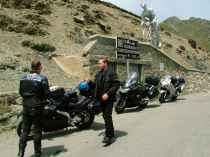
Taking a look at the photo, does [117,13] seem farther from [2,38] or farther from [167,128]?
[167,128]

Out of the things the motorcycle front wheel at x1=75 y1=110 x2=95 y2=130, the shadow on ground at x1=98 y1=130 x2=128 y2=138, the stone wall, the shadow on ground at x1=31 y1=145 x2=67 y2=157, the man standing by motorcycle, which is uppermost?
the stone wall

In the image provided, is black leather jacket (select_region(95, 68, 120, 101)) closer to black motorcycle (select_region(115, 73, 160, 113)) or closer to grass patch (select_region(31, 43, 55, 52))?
black motorcycle (select_region(115, 73, 160, 113))

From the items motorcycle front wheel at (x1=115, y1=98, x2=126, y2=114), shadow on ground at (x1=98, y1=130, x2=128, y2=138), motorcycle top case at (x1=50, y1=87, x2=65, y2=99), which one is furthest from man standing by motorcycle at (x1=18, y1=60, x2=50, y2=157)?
motorcycle front wheel at (x1=115, y1=98, x2=126, y2=114)

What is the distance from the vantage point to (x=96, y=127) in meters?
10.5

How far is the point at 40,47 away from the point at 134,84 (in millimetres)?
11552

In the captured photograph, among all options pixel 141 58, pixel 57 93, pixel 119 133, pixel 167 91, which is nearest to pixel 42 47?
pixel 141 58

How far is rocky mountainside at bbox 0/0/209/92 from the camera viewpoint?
2045 cm

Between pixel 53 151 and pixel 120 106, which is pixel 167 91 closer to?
pixel 120 106

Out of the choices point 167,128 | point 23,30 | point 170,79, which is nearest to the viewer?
point 167,128

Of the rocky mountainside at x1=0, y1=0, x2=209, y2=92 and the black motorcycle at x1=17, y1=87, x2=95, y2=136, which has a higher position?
the rocky mountainside at x1=0, y1=0, x2=209, y2=92

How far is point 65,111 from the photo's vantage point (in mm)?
9664

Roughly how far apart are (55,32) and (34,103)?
2215cm

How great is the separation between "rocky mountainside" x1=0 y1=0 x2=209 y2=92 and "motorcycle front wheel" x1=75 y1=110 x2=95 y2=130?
7.23 metres

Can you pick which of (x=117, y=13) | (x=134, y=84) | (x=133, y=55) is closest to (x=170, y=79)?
(x=134, y=84)
